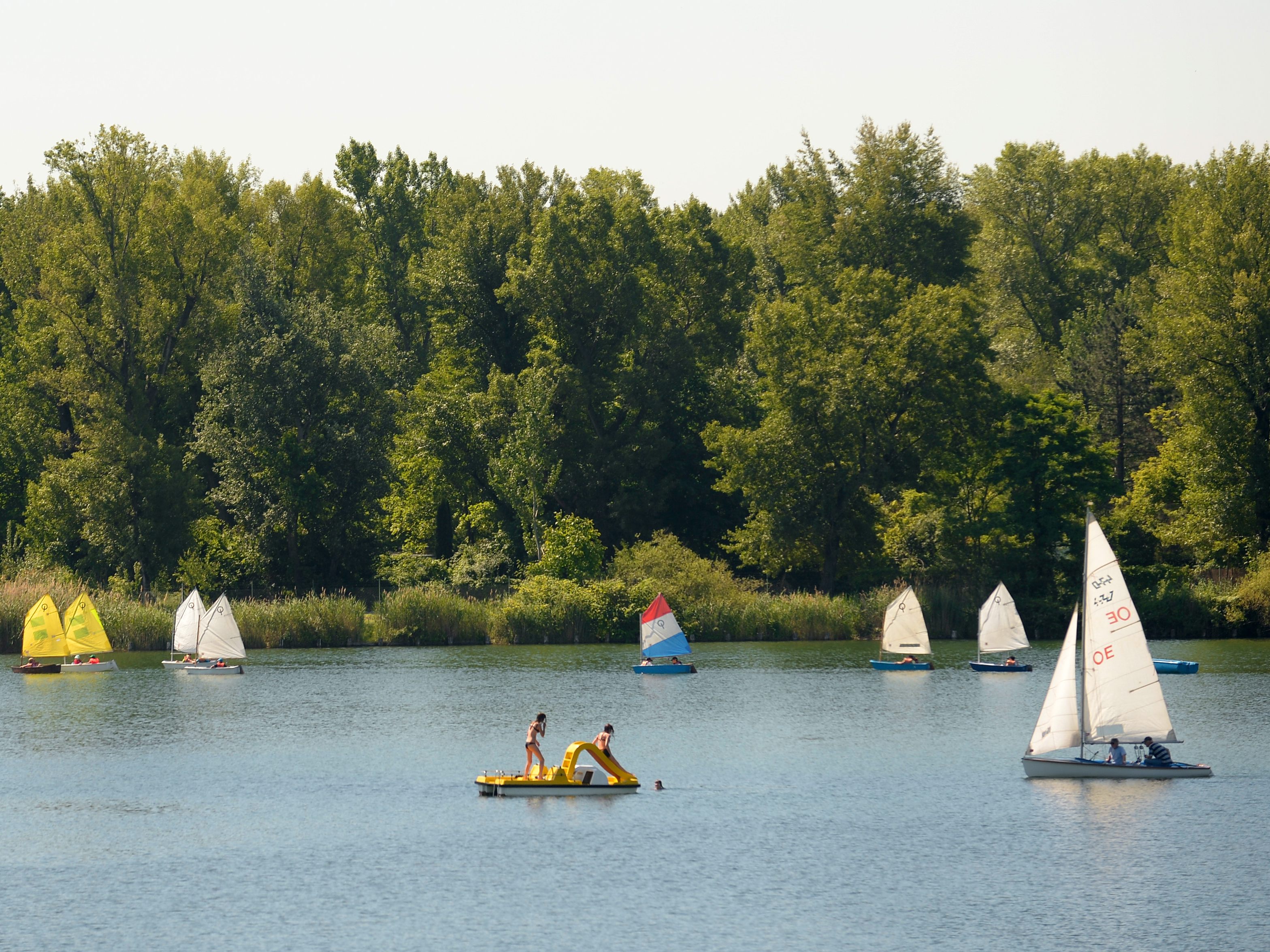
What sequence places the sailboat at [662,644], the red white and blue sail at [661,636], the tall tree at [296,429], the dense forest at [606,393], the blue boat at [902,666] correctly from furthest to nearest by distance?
the tall tree at [296,429]
the dense forest at [606,393]
the red white and blue sail at [661,636]
the blue boat at [902,666]
the sailboat at [662,644]

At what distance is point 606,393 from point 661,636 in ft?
127

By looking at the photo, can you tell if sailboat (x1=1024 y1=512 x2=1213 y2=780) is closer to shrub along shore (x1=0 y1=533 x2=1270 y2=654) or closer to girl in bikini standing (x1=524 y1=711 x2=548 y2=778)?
girl in bikini standing (x1=524 y1=711 x2=548 y2=778)

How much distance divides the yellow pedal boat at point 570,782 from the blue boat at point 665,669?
109 ft

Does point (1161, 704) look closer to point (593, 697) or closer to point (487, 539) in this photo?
point (593, 697)

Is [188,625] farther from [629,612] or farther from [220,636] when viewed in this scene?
[629,612]

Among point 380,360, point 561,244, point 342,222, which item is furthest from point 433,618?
point 342,222

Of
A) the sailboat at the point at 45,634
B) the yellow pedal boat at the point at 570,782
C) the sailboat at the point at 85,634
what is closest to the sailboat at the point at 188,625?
the sailboat at the point at 85,634

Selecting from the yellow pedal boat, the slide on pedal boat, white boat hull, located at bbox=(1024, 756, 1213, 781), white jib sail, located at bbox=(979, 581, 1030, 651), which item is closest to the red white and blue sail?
the slide on pedal boat

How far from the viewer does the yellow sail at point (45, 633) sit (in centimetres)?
8481

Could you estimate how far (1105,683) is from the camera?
146ft

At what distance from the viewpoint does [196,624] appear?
284 ft

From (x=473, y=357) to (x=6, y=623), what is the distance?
42.7 meters

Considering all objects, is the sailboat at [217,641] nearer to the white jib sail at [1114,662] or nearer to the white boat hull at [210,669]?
the white boat hull at [210,669]

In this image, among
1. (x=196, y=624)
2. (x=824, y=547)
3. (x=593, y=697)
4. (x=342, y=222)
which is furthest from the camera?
(x=342, y=222)
